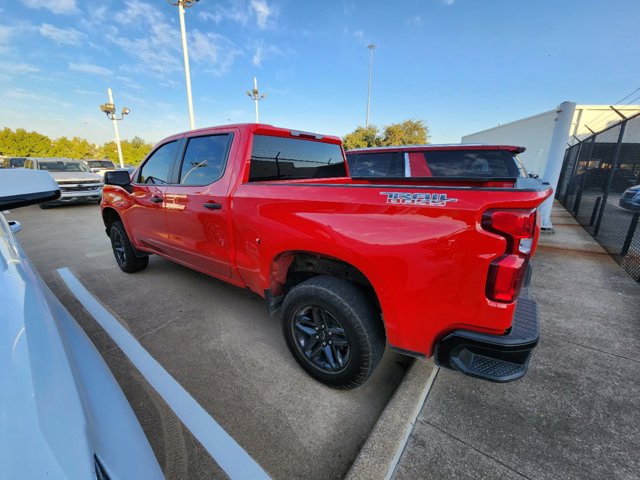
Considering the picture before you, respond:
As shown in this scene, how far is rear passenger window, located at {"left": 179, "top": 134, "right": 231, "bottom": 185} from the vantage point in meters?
2.82

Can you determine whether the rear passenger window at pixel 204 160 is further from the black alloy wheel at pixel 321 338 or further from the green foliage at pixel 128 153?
the green foliage at pixel 128 153

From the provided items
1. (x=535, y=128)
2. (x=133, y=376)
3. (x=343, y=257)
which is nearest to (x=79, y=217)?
(x=133, y=376)

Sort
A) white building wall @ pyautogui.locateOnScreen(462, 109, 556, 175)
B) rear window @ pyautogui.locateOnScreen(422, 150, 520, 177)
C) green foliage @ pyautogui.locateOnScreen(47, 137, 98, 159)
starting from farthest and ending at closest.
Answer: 1. green foliage @ pyautogui.locateOnScreen(47, 137, 98, 159)
2. white building wall @ pyautogui.locateOnScreen(462, 109, 556, 175)
3. rear window @ pyautogui.locateOnScreen(422, 150, 520, 177)

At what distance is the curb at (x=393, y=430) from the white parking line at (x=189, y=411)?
1.83 feet

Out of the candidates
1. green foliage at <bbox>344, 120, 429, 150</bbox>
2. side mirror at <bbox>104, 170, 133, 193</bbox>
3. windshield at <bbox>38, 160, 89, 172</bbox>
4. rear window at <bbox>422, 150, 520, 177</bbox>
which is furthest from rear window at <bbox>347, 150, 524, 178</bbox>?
green foliage at <bbox>344, 120, 429, 150</bbox>

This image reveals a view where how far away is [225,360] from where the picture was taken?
2.61 meters

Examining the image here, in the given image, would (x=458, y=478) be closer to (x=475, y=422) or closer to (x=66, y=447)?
(x=475, y=422)

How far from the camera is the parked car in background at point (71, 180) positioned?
10.9 meters

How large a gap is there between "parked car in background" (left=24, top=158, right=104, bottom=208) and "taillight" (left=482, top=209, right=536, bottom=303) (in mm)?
13679

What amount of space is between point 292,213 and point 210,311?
196 cm

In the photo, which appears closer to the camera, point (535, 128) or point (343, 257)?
point (343, 257)

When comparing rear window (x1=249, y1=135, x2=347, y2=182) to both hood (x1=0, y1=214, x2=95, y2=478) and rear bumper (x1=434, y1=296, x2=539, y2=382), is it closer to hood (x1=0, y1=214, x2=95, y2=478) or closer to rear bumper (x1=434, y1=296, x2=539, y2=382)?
hood (x1=0, y1=214, x2=95, y2=478)

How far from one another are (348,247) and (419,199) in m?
0.53

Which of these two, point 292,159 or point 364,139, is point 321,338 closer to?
point 292,159
